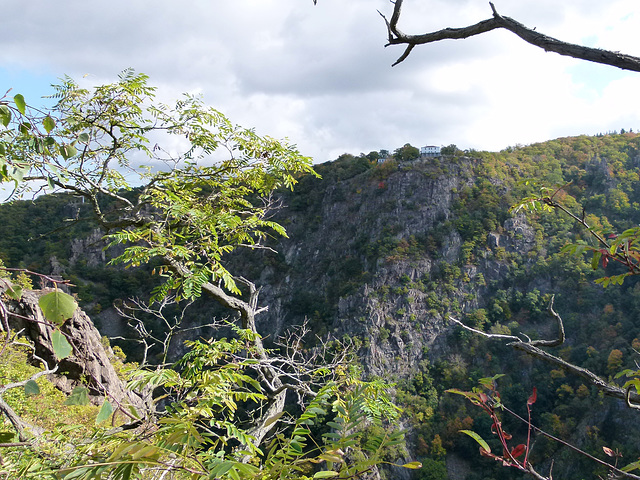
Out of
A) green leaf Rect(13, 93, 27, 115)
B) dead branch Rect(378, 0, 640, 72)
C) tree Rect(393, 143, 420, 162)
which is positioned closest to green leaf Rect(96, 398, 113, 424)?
green leaf Rect(13, 93, 27, 115)

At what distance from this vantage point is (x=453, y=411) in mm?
30156

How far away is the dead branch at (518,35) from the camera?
48.1 inches

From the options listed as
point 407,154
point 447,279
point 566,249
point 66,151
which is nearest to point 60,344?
point 66,151

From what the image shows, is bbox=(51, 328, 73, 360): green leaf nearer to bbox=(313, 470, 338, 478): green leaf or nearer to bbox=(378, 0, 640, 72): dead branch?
bbox=(313, 470, 338, 478): green leaf

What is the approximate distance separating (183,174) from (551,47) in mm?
3030

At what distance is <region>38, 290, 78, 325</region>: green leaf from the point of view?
73 centimetres

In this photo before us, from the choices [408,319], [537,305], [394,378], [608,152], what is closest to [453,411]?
[394,378]

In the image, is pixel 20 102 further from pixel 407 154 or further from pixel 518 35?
pixel 407 154

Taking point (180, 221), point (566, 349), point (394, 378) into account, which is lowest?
point (394, 378)

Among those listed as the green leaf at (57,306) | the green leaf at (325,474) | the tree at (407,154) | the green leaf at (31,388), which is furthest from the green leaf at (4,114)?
the tree at (407,154)

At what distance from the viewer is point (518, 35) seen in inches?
Answer: 54.8

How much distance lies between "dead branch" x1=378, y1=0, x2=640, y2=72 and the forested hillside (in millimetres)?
25427

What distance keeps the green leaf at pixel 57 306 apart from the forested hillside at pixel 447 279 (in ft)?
87.2

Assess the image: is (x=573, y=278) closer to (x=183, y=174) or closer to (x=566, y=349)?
(x=566, y=349)
